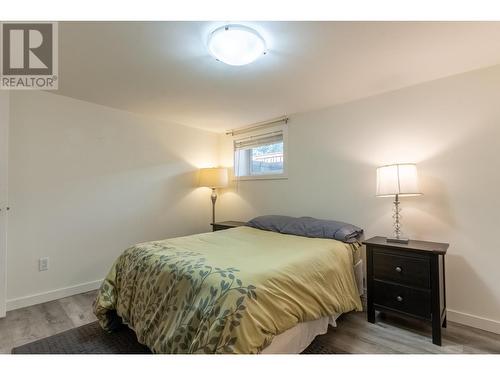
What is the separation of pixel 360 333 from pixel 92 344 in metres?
1.92

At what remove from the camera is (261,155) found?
3.54 meters

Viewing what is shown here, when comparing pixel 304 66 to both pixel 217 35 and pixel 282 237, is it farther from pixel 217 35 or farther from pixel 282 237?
pixel 282 237

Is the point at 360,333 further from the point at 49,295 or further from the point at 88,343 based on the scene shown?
the point at 49,295

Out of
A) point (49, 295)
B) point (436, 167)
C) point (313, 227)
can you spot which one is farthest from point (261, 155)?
point (49, 295)

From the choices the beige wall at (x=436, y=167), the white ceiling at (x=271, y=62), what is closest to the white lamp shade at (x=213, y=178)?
the white ceiling at (x=271, y=62)

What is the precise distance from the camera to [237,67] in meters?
1.93

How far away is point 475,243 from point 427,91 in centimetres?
136

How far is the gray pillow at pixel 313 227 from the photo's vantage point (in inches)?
89.5

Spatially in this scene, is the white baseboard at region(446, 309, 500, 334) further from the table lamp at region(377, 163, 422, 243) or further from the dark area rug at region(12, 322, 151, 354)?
the dark area rug at region(12, 322, 151, 354)

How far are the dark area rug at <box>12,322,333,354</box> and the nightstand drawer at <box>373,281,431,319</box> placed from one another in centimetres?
66

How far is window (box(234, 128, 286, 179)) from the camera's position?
329 centimetres
